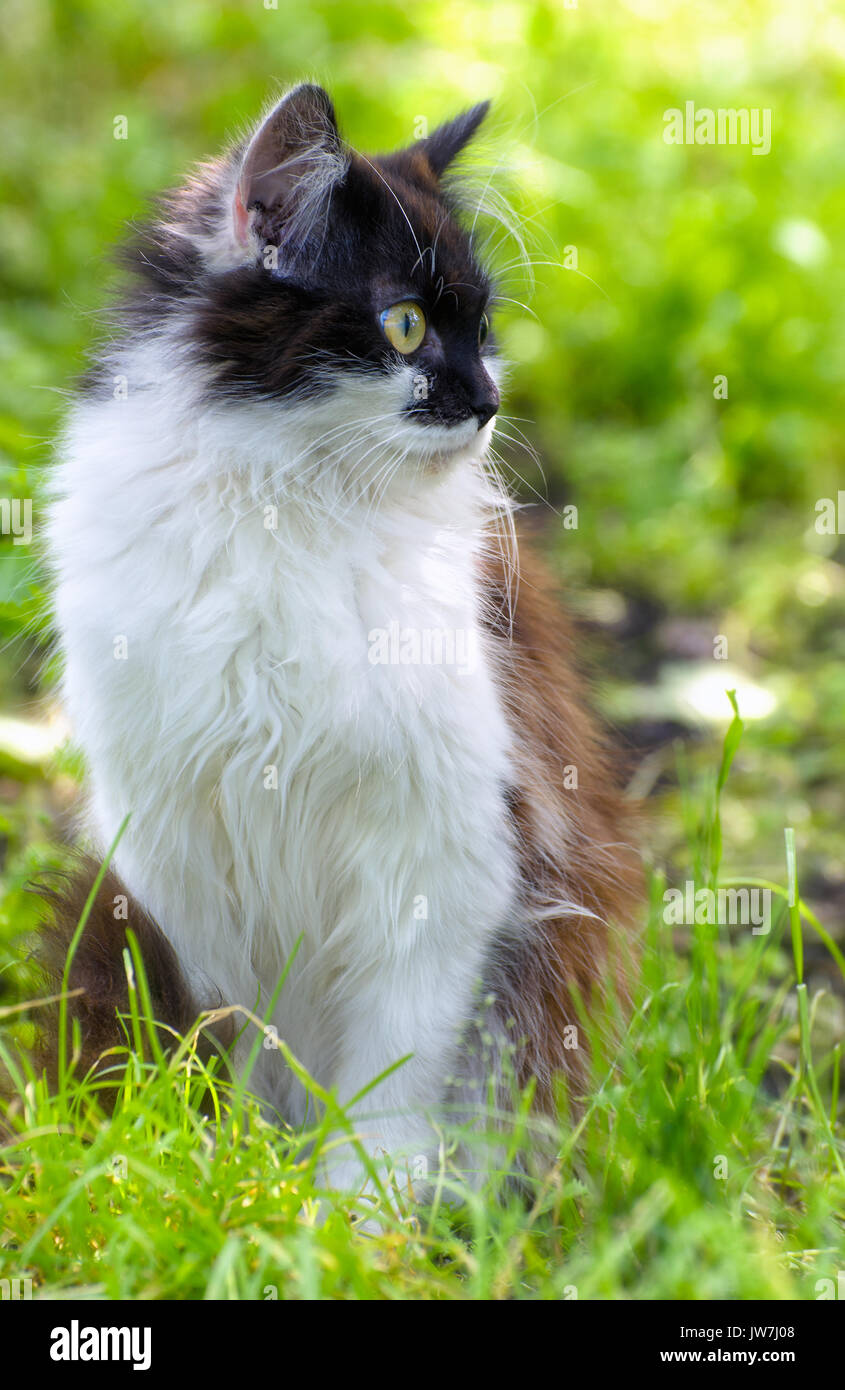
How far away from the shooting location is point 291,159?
1.85 meters

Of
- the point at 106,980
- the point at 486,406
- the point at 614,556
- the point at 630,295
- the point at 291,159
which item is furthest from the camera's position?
the point at 630,295

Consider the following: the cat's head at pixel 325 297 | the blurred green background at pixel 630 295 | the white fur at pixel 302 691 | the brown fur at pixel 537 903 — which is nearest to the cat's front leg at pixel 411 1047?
the white fur at pixel 302 691

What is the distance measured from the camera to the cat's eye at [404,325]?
1.92 m

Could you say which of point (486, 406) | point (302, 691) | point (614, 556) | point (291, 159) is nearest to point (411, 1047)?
point (302, 691)

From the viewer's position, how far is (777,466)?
16.0ft

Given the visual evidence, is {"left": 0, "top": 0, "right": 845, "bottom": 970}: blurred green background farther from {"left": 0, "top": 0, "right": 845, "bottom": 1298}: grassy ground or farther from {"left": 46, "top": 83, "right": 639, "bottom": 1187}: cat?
{"left": 46, "top": 83, "right": 639, "bottom": 1187}: cat

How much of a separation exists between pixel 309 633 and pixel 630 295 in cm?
363

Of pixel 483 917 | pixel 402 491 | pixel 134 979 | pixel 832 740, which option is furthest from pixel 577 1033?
pixel 832 740

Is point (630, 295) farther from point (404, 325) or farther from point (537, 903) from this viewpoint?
point (537, 903)

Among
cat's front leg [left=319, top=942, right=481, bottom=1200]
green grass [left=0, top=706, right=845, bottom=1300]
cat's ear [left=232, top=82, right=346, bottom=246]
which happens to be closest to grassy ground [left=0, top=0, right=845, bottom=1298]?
green grass [left=0, top=706, right=845, bottom=1300]

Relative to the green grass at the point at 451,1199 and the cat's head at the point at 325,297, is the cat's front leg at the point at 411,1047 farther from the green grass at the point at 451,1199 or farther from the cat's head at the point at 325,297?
the cat's head at the point at 325,297

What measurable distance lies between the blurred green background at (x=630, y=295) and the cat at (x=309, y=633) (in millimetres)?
931
